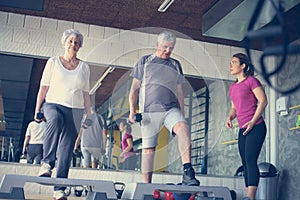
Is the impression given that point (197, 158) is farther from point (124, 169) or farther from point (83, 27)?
point (83, 27)

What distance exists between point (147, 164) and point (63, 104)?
2.01 feet

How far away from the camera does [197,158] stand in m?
5.58

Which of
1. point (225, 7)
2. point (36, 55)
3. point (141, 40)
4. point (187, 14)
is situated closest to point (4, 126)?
point (36, 55)

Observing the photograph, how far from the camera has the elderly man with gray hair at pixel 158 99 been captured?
2436 mm

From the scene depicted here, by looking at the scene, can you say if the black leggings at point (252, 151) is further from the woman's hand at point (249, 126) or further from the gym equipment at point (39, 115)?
the gym equipment at point (39, 115)

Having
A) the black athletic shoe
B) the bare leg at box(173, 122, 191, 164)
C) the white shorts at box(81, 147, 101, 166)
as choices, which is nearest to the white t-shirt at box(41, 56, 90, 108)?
the bare leg at box(173, 122, 191, 164)

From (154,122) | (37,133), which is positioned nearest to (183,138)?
(154,122)

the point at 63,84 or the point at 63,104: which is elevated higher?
the point at 63,84

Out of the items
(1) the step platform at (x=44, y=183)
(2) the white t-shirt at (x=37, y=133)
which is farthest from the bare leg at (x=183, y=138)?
(2) the white t-shirt at (x=37, y=133)

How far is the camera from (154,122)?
8.09 feet

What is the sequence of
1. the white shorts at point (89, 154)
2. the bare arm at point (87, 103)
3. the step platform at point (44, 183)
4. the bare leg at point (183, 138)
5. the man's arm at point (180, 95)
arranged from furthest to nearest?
the white shorts at point (89, 154), the man's arm at point (180, 95), the bare arm at point (87, 103), the bare leg at point (183, 138), the step platform at point (44, 183)

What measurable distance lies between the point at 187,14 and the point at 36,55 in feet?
5.77

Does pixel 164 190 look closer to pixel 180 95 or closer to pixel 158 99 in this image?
pixel 158 99

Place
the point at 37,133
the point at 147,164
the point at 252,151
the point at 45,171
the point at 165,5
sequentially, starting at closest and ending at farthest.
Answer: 1. the point at 45,171
2. the point at 147,164
3. the point at 252,151
4. the point at 37,133
5. the point at 165,5
